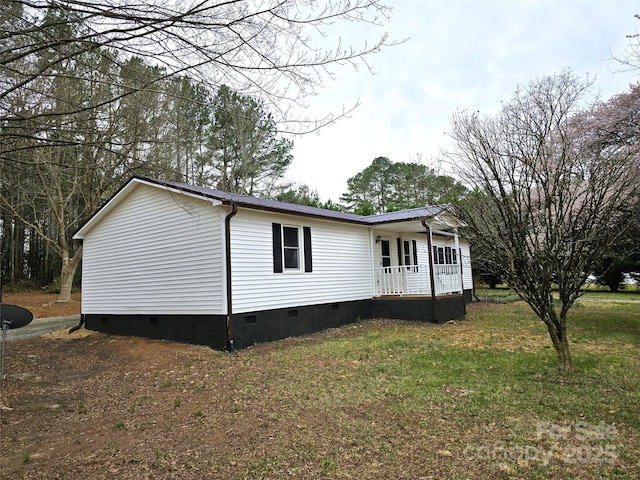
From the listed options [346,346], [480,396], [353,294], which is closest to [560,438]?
[480,396]

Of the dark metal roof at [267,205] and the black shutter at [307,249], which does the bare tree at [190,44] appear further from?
the black shutter at [307,249]

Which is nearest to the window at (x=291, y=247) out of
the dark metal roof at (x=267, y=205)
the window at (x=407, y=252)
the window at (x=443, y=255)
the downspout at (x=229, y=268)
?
the dark metal roof at (x=267, y=205)

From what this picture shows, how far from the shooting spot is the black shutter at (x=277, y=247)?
9695 millimetres

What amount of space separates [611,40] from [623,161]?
7.76ft

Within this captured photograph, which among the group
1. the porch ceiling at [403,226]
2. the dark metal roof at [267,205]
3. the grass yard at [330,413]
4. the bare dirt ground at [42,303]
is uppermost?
the dark metal roof at [267,205]

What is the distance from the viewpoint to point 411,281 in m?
13.3

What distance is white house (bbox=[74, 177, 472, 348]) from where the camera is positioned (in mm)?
8609

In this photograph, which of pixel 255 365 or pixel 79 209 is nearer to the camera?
pixel 255 365

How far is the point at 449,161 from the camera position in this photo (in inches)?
268

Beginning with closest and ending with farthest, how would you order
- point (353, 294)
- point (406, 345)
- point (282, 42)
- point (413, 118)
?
point (282, 42), point (406, 345), point (413, 118), point (353, 294)

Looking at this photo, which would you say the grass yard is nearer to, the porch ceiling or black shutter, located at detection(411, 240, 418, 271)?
the porch ceiling

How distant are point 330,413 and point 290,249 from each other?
6.27 m

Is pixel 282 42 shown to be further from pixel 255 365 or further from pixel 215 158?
pixel 215 158

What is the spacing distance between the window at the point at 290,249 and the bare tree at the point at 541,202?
16.2ft
